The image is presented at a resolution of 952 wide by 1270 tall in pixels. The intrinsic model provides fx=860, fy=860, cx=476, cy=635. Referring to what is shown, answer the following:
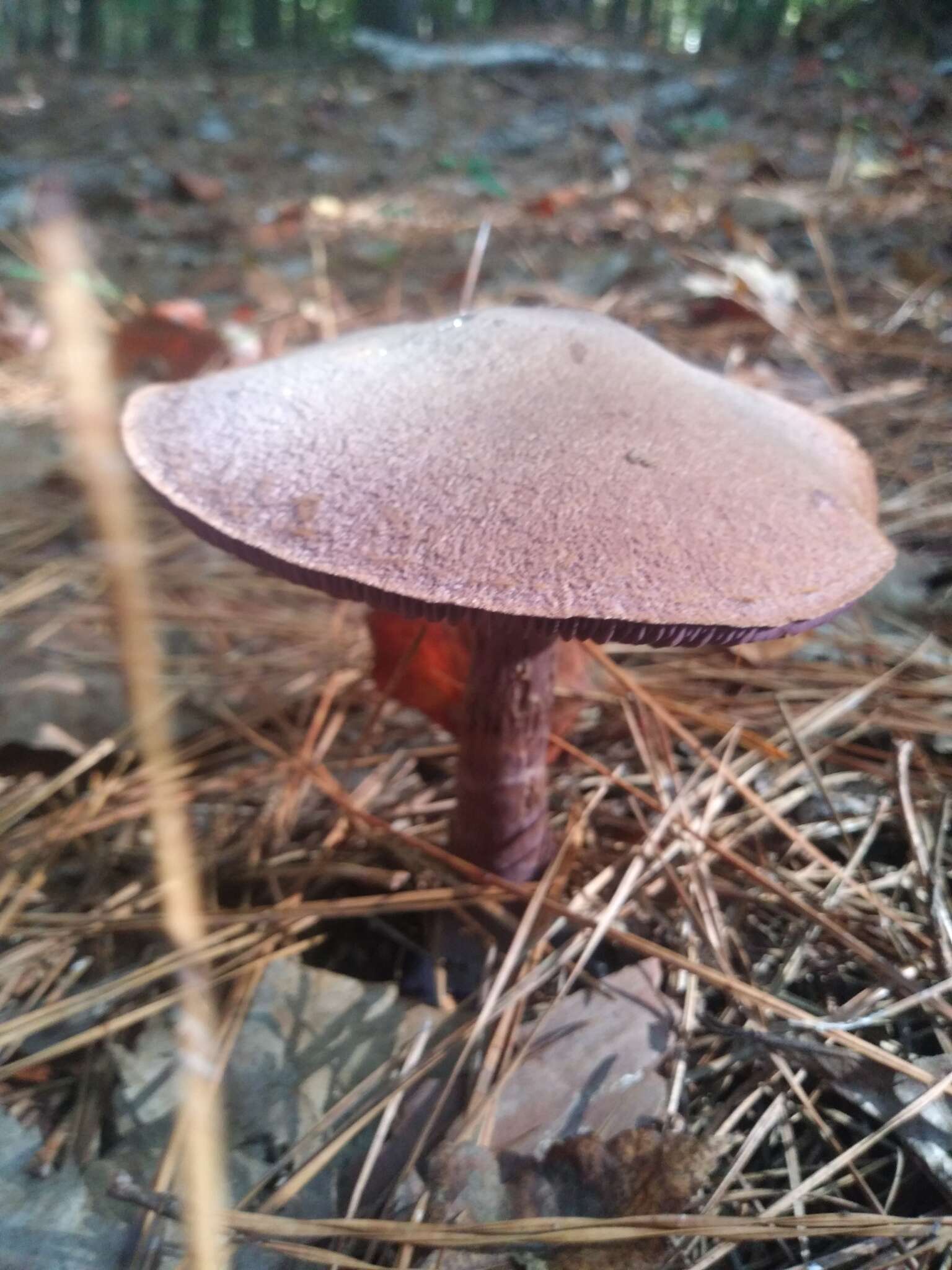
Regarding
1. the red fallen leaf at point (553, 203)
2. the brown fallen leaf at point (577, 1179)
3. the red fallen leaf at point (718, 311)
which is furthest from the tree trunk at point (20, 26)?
the brown fallen leaf at point (577, 1179)

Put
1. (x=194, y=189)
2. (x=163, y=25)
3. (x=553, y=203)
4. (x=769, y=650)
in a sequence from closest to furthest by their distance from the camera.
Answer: (x=769, y=650) → (x=553, y=203) → (x=194, y=189) → (x=163, y=25)

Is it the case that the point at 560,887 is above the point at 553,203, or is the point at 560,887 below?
below

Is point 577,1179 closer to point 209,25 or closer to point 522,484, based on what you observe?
point 522,484

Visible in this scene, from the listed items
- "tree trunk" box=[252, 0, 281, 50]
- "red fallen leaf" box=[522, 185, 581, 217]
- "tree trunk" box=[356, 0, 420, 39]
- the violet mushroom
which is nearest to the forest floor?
the violet mushroom

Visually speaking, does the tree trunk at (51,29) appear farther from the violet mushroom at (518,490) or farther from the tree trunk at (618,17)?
the violet mushroom at (518,490)

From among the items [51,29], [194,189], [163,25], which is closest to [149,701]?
[194,189]

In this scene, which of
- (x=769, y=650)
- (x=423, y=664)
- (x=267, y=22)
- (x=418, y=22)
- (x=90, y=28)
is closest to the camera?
(x=423, y=664)

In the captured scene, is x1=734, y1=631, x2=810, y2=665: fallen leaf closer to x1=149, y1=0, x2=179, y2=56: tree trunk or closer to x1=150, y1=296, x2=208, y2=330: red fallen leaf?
x1=150, y1=296, x2=208, y2=330: red fallen leaf
